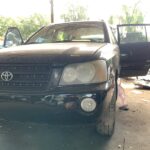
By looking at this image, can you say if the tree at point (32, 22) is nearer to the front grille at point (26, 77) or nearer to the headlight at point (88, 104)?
the front grille at point (26, 77)

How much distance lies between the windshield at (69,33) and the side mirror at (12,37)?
0.36 meters

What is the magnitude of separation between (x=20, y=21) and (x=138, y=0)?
11954 millimetres

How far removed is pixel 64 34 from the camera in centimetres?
479

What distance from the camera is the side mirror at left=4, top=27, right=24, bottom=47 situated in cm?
500

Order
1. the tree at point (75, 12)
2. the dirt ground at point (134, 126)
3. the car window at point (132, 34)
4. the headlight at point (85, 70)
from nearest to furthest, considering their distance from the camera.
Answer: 1. the headlight at point (85, 70)
2. the dirt ground at point (134, 126)
3. the car window at point (132, 34)
4. the tree at point (75, 12)

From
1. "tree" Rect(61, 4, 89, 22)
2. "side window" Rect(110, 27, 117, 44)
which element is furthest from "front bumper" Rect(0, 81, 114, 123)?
"tree" Rect(61, 4, 89, 22)

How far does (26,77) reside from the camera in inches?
117

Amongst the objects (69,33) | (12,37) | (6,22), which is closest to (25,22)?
(6,22)

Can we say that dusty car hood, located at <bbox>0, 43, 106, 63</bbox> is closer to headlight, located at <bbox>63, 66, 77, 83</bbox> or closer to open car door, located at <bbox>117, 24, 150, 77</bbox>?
headlight, located at <bbox>63, 66, 77, 83</bbox>

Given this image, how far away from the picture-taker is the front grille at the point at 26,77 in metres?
2.92

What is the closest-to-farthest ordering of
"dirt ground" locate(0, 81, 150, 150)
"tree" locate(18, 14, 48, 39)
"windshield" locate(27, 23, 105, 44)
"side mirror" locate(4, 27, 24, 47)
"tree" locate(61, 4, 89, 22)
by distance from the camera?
1. "dirt ground" locate(0, 81, 150, 150)
2. "windshield" locate(27, 23, 105, 44)
3. "side mirror" locate(4, 27, 24, 47)
4. "tree" locate(61, 4, 89, 22)
5. "tree" locate(18, 14, 48, 39)

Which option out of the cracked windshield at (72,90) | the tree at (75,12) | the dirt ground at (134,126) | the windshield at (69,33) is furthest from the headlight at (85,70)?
the tree at (75,12)

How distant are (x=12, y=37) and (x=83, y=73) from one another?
2.47m

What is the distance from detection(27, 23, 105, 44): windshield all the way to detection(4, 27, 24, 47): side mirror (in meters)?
0.36
